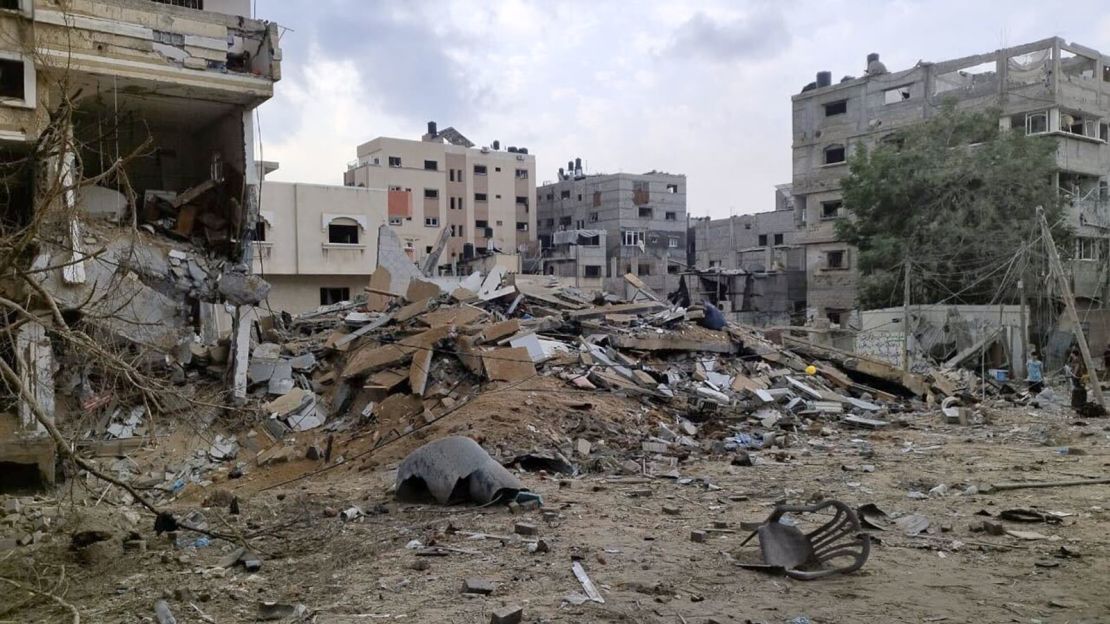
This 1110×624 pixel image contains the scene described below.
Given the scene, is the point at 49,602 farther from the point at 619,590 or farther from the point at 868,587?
the point at 868,587

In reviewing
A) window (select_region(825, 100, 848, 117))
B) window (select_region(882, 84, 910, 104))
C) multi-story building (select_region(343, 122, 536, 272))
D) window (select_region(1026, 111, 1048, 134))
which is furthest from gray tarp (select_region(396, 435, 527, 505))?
multi-story building (select_region(343, 122, 536, 272))

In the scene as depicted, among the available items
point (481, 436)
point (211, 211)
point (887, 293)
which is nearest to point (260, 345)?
point (211, 211)

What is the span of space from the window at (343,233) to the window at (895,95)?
2147 cm

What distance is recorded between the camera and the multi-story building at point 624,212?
5169 cm

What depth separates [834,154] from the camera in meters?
35.2

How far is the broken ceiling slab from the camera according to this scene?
11.8m

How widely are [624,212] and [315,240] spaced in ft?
88.0

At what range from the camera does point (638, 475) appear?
29.6 ft

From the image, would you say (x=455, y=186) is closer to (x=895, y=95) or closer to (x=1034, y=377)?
(x=895, y=95)

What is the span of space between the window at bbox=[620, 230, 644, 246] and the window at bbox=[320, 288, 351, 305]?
24532 mm

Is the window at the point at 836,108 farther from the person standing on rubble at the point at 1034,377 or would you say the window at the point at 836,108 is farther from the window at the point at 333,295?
the window at the point at 333,295

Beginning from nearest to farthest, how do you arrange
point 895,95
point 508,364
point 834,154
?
1. point 508,364
2. point 895,95
3. point 834,154

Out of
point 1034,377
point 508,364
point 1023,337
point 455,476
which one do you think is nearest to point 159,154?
point 508,364

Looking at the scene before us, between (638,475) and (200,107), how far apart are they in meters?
12.2
